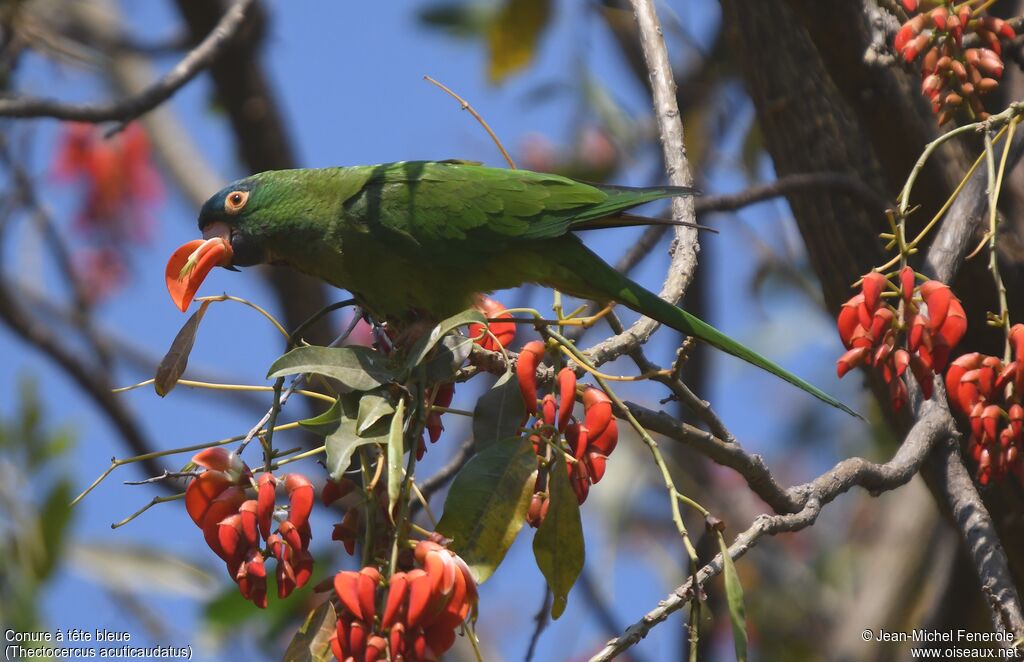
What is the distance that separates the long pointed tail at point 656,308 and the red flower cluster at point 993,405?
0.22m

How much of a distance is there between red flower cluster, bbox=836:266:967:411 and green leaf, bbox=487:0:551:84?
3437mm

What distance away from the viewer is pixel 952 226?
8.64ft

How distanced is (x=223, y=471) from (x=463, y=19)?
4.54m

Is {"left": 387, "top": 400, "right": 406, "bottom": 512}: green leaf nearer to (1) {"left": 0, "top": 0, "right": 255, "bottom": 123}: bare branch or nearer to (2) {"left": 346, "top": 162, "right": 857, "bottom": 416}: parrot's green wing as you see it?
(2) {"left": 346, "top": 162, "right": 857, "bottom": 416}: parrot's green wing

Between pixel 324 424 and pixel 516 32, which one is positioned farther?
pixel 516 32

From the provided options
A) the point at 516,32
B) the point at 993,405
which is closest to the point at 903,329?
the point at 993,405

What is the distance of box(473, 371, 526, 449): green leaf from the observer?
2.05 m

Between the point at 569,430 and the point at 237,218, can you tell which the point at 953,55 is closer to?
the point at 569,430

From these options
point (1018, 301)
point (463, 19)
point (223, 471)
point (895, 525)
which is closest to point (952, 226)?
point (1018, 301)

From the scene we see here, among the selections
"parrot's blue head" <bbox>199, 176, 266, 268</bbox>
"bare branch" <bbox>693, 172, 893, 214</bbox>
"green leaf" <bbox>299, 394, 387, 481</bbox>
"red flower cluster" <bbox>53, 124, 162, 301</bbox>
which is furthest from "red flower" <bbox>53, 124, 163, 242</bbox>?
"green leaf" <bbox>299, 394, 387, 481</bbox>

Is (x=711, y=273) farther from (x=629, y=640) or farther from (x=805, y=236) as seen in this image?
(x=629, y=640)

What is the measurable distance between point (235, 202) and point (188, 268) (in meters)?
0.71

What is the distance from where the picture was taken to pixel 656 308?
8.43 ft

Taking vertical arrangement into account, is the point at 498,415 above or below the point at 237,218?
below
